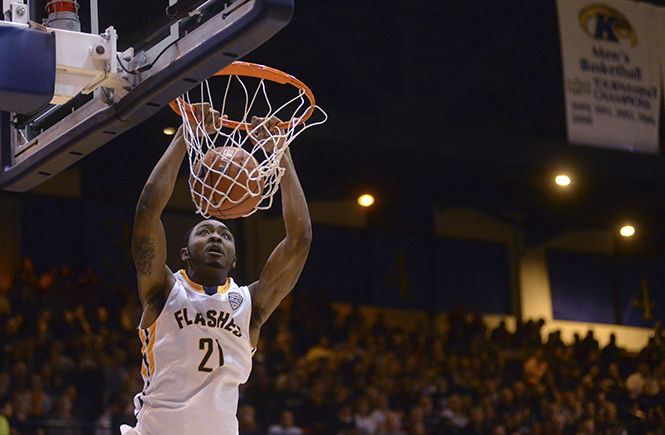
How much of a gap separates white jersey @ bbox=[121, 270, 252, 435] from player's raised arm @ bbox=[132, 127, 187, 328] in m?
0.06

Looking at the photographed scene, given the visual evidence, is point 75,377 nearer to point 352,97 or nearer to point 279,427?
point 279,427

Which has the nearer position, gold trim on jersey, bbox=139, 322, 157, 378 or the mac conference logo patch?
gold trim on jersey, bbox=139, 322, 157, 378

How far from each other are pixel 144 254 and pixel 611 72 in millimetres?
8800

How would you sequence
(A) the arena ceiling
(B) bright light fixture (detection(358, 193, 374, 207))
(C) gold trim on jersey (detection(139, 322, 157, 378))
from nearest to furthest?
(C) gold trim on jersey (detection(139, 322, 157, 378))
(A) the arena ceiling
(B) bright light fixture (detection(358, 193, 374, 207))

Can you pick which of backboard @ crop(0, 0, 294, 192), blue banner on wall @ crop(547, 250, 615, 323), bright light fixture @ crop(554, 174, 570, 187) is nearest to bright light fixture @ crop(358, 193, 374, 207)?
bright light fixture @ crop(554, 174, 570, 187)

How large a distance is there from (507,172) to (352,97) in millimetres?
2944

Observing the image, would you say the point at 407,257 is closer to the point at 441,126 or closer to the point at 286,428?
the point at 441,126

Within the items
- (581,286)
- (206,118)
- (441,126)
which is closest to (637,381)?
(581,286)

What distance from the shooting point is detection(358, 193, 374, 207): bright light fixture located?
16188 millimetres

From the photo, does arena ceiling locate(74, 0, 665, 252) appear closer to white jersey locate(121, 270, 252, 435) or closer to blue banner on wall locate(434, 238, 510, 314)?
blue banner on wall locate(434, 238, 510, 314)

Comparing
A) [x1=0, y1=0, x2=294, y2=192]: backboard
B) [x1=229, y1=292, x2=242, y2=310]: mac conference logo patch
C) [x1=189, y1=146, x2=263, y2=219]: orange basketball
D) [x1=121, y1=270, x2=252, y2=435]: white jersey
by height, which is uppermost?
→ [x1=0, y1=0, x2=294, y2=192]: backboard

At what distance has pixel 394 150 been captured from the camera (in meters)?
13.3

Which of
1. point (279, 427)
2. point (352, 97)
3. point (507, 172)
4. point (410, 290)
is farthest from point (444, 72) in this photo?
point (279, 427)

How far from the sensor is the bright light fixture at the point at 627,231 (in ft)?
60.0
